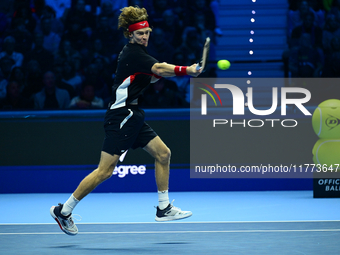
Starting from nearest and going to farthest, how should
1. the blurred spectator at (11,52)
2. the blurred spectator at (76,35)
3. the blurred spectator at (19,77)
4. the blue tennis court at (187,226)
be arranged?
the blue tennis court at (187,226)
the blurred spectator at (19,77)
the blurred spectator at (11,52)
the blurred spectator at (76,35)

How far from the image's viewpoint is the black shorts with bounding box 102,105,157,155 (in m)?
4.08

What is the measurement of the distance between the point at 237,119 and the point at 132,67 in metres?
3.20

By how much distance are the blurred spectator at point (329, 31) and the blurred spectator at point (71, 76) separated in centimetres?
372

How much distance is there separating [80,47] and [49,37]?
1.82 ft

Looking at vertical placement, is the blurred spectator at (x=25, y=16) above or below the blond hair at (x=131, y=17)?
above

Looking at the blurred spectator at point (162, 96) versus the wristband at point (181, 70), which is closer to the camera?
the wristband at point (181, 70)

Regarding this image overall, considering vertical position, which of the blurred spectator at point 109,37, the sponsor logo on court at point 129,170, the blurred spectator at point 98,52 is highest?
the blurred spectator at point 109,37

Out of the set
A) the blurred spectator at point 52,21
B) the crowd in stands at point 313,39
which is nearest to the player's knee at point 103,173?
the crowd in stands at point 313,39

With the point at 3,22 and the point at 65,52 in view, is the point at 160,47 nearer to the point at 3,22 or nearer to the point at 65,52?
the point at 65,52

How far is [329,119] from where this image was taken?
6.34 metres

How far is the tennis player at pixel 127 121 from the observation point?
4.05m

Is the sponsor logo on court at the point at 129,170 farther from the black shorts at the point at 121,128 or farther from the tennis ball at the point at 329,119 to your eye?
the black shorts at the point at 121,128

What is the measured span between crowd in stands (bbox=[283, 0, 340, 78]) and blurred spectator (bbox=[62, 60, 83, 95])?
2987 mm

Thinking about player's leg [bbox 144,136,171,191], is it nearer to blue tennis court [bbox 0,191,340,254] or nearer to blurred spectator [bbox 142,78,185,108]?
blue tennis court [bbox 0,191,340,254]
